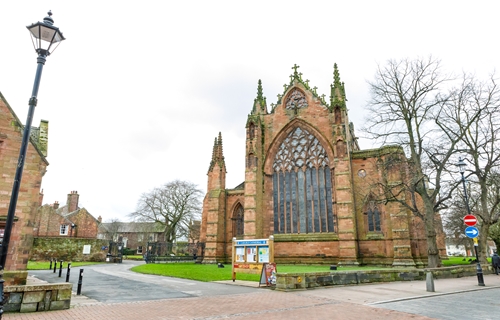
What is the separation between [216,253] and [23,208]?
1987 centimetres

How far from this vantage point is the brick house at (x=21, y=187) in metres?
12.6

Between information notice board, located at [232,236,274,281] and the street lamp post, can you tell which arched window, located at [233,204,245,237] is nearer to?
information notice board, located at [232,236,274,281]

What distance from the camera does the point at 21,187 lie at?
42.7 ft

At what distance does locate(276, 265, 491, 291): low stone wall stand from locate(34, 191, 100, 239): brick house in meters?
46.6

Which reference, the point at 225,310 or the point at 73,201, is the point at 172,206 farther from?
the point at 225,310

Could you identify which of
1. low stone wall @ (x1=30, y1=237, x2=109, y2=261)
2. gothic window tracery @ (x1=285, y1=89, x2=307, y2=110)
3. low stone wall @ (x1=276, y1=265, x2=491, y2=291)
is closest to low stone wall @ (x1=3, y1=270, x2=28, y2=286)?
low stone wall @ (x1=276, y1=265, x2=491, y2=291)

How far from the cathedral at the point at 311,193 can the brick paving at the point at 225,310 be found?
16.1 m

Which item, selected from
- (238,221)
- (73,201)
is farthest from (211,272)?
(73,201)

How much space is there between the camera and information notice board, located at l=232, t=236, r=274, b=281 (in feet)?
50.8

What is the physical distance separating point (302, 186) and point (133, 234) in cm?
5706

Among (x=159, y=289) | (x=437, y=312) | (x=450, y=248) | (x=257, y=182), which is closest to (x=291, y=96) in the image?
(x=257, y=182)

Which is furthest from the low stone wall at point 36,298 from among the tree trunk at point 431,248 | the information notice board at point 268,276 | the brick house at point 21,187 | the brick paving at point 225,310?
the tree trunk at point 431,248

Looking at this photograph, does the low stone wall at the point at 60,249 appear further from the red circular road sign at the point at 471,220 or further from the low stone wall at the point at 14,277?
the red circular road sign at the point at 471,220

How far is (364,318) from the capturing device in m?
7.68
